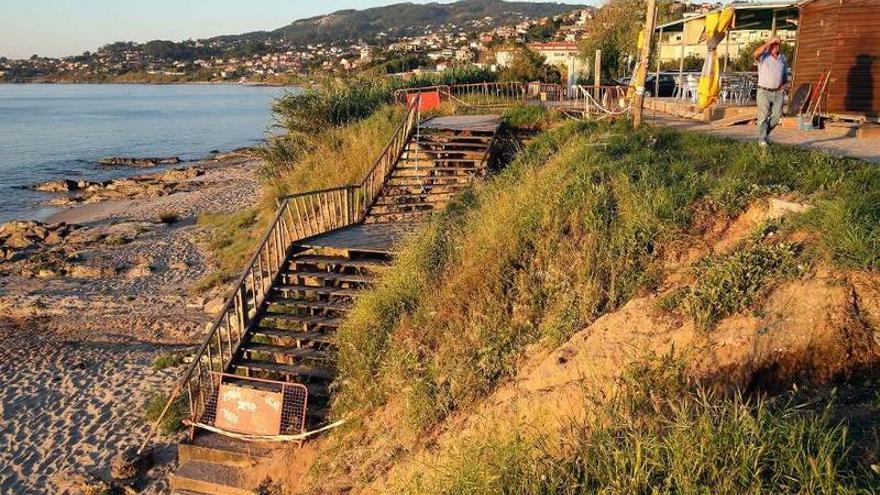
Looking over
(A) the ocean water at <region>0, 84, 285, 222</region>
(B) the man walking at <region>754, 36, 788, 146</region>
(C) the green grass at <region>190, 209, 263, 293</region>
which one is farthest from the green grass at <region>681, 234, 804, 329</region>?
(A) the ocean water at <region>0, 84, 285, 222</region>

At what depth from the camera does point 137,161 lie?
48688mm

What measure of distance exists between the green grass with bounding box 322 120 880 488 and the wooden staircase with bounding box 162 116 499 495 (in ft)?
2.88

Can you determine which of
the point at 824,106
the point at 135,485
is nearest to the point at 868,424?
the point at 135,485

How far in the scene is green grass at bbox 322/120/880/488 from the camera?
630 centimetres

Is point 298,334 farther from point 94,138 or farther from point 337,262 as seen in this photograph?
point 94,138

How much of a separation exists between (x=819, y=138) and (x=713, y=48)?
381 centimetres

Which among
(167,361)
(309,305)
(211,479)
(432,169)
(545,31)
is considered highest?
(545,31)

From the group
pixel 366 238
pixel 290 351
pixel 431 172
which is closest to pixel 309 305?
pixel 290 351

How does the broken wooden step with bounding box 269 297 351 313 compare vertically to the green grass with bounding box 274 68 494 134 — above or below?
below

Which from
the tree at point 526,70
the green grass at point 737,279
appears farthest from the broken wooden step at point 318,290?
the tree at point 526,70

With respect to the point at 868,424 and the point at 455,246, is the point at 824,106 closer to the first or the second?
the point at 455,246

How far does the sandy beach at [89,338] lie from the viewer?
1060 centimetres

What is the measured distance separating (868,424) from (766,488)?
1289 millimetres

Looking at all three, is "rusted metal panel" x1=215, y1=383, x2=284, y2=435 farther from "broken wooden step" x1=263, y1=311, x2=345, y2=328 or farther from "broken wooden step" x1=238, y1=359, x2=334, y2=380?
"broken wooden step" x1=263, y1=311, x2=345, y2=328
